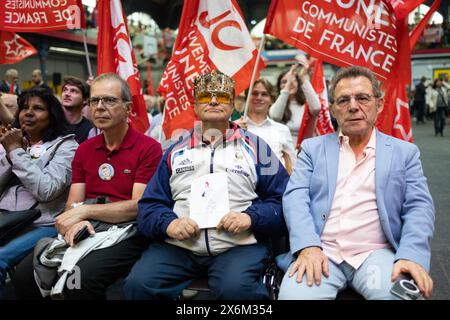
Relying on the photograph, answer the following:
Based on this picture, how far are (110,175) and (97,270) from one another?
1.97ft

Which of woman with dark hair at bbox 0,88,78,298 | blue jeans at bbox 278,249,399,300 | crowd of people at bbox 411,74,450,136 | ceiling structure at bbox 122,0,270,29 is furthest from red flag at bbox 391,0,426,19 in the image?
ceiling structure at bbox 122,0,270,29

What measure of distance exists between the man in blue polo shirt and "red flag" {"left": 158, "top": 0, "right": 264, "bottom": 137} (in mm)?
786

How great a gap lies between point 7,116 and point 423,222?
128 inches

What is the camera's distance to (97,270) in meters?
2.18

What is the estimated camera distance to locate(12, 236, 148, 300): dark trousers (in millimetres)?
2145

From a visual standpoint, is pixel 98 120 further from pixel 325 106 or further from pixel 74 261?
pixel 325 106

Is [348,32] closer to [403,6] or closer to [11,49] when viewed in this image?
[403,6]

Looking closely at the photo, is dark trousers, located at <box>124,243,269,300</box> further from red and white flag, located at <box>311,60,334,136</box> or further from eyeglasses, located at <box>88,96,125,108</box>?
red and white flag, located at <box>311,60,334,136</box>

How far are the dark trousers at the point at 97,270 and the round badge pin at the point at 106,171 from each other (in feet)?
1.34

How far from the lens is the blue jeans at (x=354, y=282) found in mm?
1837

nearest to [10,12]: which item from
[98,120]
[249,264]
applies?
[98,120]

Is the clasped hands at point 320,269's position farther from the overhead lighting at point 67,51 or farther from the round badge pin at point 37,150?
the overhead lighting at point 67,51

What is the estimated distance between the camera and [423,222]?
196cm

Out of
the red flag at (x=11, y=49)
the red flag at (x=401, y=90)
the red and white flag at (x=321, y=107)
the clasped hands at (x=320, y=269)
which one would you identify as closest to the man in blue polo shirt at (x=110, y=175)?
the clasped hands at (x=320, y=269)
